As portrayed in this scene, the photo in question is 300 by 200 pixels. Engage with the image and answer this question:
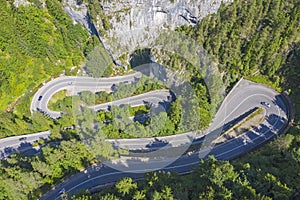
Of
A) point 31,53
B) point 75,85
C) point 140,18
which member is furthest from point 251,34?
point 31,53

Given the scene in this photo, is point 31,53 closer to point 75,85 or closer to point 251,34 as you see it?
point 75,85

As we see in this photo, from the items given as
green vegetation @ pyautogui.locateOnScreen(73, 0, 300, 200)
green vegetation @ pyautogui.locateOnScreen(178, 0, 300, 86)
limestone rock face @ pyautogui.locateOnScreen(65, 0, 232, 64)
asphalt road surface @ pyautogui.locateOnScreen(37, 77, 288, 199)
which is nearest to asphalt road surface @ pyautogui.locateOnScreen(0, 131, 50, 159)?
asphalt road surface @ pyautogui.locateOnScreen(37, 77, 288, 199)

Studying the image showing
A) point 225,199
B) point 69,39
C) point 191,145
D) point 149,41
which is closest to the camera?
point 225,199

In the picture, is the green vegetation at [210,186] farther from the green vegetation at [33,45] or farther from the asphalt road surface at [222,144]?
the green vegetation at [33,45]

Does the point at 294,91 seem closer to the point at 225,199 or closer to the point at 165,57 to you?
the point at 165,57

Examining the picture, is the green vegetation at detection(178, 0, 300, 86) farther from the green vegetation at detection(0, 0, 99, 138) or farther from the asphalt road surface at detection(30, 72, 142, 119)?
the green vegetation at detection(0, 0, 99, 138)

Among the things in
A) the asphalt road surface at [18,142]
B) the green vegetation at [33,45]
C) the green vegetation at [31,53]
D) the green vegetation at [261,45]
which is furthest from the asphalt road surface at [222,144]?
the green vegetation at [33,45]

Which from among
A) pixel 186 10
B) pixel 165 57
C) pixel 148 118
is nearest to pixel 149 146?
pixel 148 118
